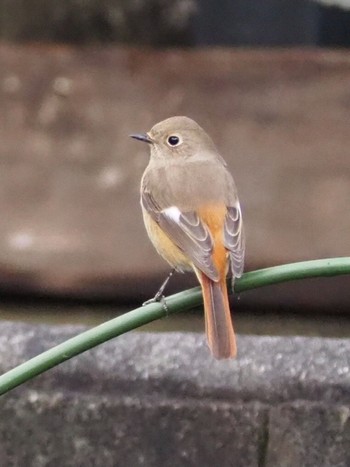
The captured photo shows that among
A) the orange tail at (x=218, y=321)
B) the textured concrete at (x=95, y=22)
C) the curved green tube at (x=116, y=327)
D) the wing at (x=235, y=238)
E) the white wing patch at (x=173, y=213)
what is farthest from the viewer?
the textured concrete at (x=95, y=22)

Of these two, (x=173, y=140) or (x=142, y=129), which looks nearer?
(x=173, y=140)

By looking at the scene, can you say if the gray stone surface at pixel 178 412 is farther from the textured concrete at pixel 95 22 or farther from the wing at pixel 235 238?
the textured concrete at pixel 95 22

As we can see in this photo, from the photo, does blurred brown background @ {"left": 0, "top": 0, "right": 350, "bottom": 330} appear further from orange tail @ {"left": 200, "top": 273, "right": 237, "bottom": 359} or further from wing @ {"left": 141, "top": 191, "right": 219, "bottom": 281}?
orange tail @ {"left": 200, "top": 273, "right": 237, "bottom": 359}

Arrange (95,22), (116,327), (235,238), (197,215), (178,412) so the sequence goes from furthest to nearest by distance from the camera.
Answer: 1. (95,22)
2. (178,412)
3. (197,215)
4. (235,238)
5. (116,327)

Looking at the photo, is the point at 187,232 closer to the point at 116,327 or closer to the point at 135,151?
the point at 116,327

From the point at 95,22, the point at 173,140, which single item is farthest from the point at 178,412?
the point at 95,22

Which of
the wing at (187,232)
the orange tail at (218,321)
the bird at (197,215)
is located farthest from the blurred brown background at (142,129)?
the orange tail at (218,321)

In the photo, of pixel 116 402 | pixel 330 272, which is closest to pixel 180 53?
pixel 116 402
